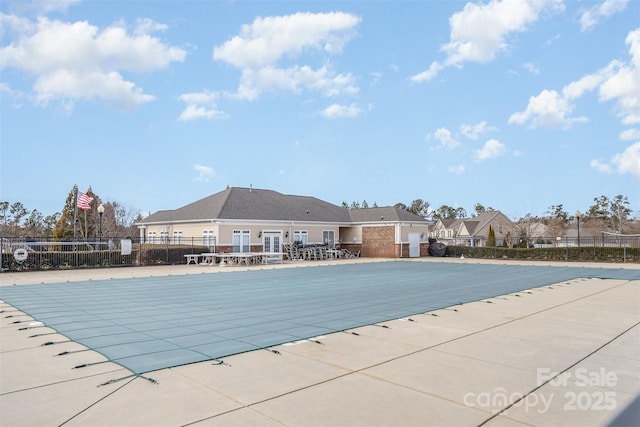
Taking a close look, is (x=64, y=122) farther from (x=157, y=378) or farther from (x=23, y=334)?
(x=157, y=378)

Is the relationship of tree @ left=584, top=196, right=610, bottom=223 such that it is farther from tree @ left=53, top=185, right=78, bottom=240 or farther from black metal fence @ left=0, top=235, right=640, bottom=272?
tree @ left=53, top=185, right=78, bottom=240

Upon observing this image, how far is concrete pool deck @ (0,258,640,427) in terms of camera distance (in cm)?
356

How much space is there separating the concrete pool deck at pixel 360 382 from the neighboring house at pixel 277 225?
1933 cm

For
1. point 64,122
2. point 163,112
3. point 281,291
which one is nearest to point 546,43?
point 281,291

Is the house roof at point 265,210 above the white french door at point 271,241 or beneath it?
above

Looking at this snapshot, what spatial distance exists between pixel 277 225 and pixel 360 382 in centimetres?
2398

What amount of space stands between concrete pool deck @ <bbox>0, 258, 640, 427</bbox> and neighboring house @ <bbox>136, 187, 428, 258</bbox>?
1933 cm

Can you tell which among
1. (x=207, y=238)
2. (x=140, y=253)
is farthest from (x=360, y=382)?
(x=207, y=238)

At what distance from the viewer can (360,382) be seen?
14.4 ft

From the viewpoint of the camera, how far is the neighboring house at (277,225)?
26141 millimetres

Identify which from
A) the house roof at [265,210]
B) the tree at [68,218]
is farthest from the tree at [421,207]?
the tree at [68,218]

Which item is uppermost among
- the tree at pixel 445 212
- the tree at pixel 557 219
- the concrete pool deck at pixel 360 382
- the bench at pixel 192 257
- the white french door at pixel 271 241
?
the tree at pixel 445 212

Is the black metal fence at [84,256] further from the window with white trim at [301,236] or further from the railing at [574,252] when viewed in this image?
the railing at [574,252]

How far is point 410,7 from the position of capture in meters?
19.5
